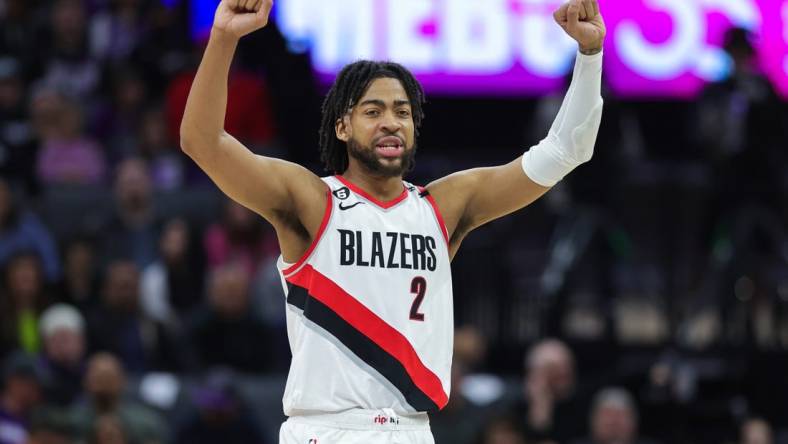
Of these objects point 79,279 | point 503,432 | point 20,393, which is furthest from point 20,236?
point 503,432

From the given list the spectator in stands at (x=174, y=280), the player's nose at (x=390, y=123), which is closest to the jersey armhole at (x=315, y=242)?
the player's nose at (x=390, y=123)

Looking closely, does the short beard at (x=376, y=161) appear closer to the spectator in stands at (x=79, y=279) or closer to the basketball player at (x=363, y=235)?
the basketball player at (x=363, y=235)

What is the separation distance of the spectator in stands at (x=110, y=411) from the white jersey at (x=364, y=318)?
16.9 feet

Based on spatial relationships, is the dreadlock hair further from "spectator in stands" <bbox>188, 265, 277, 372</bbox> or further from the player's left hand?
"spectator in stands" <bbox>188, 265, 277, 372</bbox>

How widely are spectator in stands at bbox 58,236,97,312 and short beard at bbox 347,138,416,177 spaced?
646cm

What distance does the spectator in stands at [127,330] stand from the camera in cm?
1152

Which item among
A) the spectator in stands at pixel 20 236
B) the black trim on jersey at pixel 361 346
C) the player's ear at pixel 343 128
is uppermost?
the player's ear at pixel 343 128

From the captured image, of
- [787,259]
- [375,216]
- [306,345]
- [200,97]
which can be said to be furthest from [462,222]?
[787,259]

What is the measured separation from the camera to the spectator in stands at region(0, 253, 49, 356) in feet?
37.1

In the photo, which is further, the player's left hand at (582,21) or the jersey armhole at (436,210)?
the jersey armhole at (436,210)

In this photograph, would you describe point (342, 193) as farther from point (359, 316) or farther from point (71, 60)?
point (71, 60)

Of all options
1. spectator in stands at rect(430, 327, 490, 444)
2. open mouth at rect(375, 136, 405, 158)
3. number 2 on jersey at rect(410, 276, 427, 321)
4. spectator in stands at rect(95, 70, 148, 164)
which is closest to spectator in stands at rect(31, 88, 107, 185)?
spectator in stands at rect(95, 70, 148, 164)

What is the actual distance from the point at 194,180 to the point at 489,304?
2.97m

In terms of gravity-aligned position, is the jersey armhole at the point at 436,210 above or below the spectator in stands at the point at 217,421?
above
